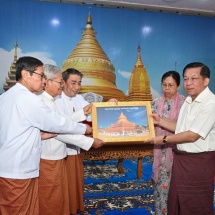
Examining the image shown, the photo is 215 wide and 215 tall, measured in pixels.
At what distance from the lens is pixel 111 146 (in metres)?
4.17

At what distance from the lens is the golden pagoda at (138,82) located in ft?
25.5

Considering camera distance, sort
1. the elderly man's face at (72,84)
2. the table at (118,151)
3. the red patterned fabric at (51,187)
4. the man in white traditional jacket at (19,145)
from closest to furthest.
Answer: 1. the man in white traditional jacket at (19,145)
2. the red patterned fabric at (51,187)
3. the elderly man's face at (72,84)
4. the table at (118,151)

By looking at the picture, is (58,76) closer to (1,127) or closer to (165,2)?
(1,127)

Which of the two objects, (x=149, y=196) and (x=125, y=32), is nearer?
(x=149, y=196)

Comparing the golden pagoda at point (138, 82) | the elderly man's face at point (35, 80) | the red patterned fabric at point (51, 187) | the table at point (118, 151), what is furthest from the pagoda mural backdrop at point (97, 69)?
the elderly man's face at point (35, 80)

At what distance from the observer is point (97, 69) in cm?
759

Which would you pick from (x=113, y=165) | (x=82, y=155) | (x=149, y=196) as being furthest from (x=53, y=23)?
(x=149, y=196)

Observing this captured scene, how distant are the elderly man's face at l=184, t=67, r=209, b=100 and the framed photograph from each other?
73 centimetres

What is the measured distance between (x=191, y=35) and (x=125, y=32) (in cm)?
217

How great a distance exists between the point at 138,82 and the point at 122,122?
482cm

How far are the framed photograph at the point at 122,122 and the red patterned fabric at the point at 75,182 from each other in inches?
27.7

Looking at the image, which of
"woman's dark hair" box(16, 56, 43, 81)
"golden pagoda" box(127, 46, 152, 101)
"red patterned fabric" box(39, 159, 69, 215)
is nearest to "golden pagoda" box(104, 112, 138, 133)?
"red patterned fabric" box(39, 159, 69, 215)

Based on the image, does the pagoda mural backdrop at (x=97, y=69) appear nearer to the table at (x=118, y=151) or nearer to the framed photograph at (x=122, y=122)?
the table at (x=118, y=151)

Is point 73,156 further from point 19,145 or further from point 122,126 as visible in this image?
point 19,145
